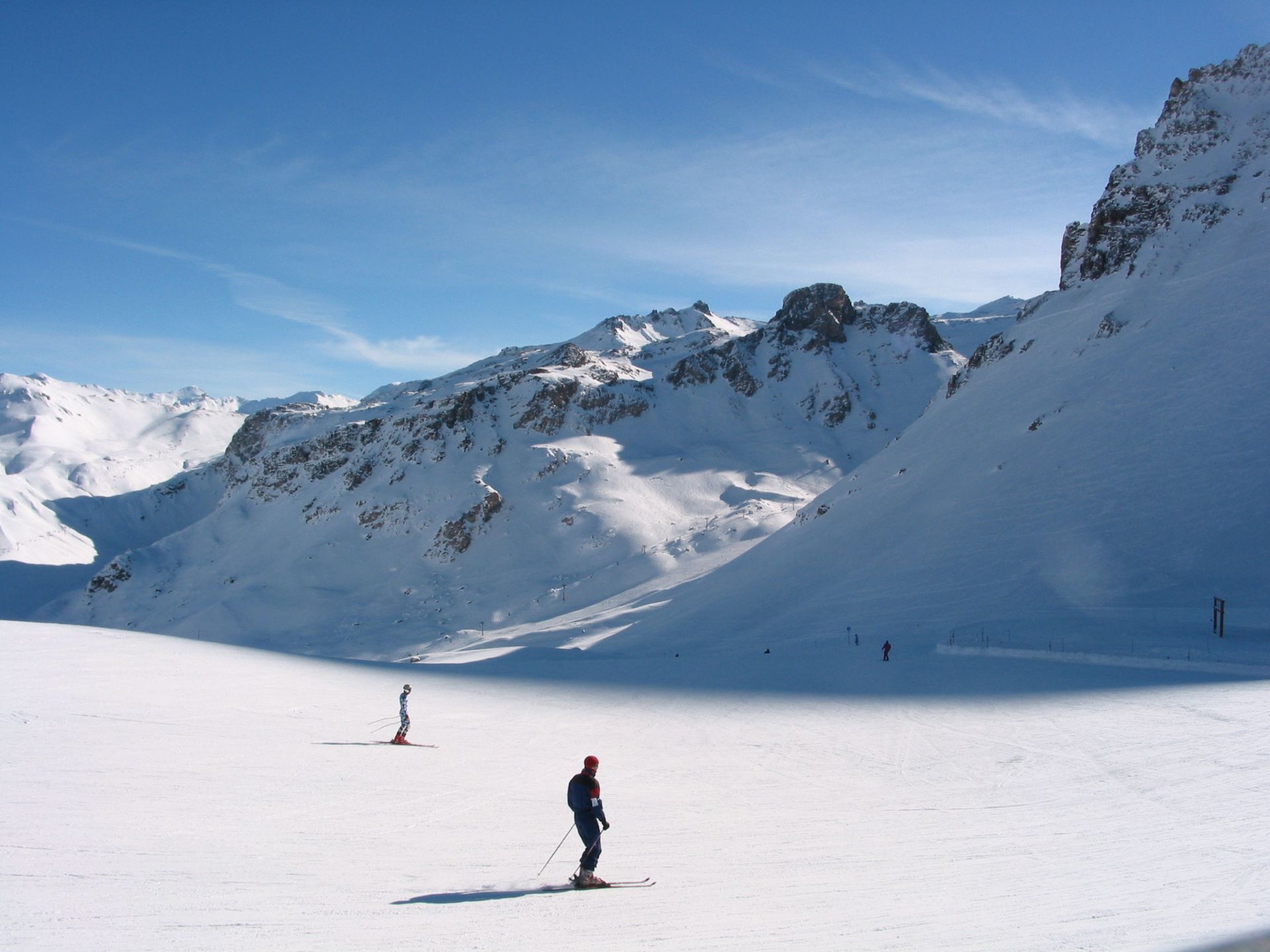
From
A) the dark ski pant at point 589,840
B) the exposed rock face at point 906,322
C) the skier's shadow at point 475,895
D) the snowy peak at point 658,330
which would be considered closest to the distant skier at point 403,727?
the skier's shadow at point 475,895

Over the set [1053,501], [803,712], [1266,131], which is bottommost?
[803,712]

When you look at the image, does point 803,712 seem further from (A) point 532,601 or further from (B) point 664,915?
(A) point 532,601

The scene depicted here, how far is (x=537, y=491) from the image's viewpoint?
84062 millimetres

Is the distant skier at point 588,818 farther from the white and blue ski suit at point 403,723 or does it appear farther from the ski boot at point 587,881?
the white and blue ski suit at point 403,723

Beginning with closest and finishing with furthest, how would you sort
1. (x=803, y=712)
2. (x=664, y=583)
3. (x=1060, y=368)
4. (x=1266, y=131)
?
(x=803, y=712) → (x=1060, y=368) → (x=1266, y=131) → (x=664, y=583)

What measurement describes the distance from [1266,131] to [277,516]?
101927 millimetres

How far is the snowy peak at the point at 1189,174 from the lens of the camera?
54.0 metres

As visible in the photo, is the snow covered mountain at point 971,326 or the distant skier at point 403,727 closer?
the distant skier at point 403,727

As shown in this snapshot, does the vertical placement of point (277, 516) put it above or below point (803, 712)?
above

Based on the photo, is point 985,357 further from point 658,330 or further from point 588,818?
point 658,330

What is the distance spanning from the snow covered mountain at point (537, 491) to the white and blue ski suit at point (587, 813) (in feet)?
185

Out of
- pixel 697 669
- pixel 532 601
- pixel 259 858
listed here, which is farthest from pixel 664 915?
pixel 532 601

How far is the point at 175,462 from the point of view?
584 feet

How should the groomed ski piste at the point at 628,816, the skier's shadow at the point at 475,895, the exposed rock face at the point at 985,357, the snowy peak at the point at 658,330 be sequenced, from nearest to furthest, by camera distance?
1. the groomed ski piste at the point at 628,816
2. the skier's shadow at the point at 475,895
3. the exposed rock face at the point at 985,357
4. the snowy peak at the point at 658,330
